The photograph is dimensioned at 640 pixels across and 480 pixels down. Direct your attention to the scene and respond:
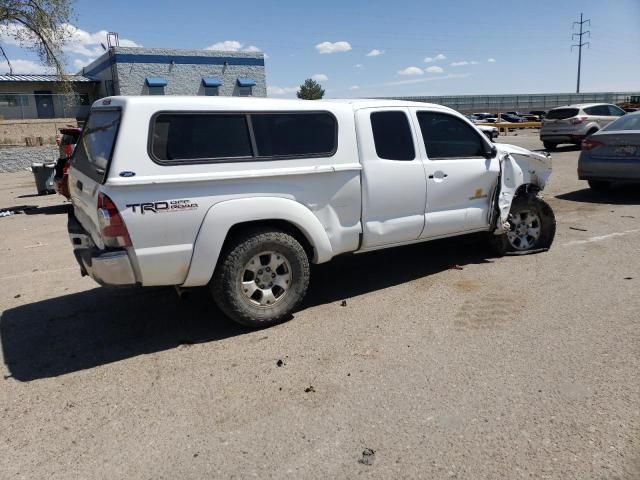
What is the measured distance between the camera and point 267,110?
172 inches

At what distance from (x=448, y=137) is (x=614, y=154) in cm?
565

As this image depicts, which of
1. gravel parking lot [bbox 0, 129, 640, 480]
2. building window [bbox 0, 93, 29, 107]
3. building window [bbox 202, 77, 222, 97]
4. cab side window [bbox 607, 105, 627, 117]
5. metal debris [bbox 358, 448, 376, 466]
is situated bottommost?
metal debris [bbox 358, 448, 376, 466]

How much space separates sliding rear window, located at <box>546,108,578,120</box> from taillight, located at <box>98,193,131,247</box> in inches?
739

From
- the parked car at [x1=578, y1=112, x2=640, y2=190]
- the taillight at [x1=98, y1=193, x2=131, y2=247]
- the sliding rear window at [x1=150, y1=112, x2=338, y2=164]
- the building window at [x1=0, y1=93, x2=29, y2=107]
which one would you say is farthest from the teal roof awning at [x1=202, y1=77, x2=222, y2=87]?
A: the taillight at [x1=98, y1=193, x2=131, y2=247]

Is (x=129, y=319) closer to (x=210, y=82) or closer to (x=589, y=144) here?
(x=589, y=144)

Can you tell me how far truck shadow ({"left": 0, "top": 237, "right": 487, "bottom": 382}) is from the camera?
411 cm

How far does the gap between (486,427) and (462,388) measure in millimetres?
433

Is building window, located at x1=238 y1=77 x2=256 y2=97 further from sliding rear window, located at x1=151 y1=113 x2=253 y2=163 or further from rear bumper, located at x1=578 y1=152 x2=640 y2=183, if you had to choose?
sliding rear window, located at x1=151 y1=113 x2=253 y2=163

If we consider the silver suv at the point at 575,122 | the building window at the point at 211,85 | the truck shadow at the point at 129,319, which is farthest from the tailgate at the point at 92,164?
the building window at the point at 211,85

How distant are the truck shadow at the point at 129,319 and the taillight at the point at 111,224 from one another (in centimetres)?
97

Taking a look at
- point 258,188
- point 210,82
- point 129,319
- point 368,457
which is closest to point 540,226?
point 258,188

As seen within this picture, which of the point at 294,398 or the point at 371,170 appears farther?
the point at 371,170

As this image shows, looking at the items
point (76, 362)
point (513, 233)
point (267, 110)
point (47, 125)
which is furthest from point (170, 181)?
point (47, 125)

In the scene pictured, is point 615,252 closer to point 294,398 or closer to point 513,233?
point 513,233
